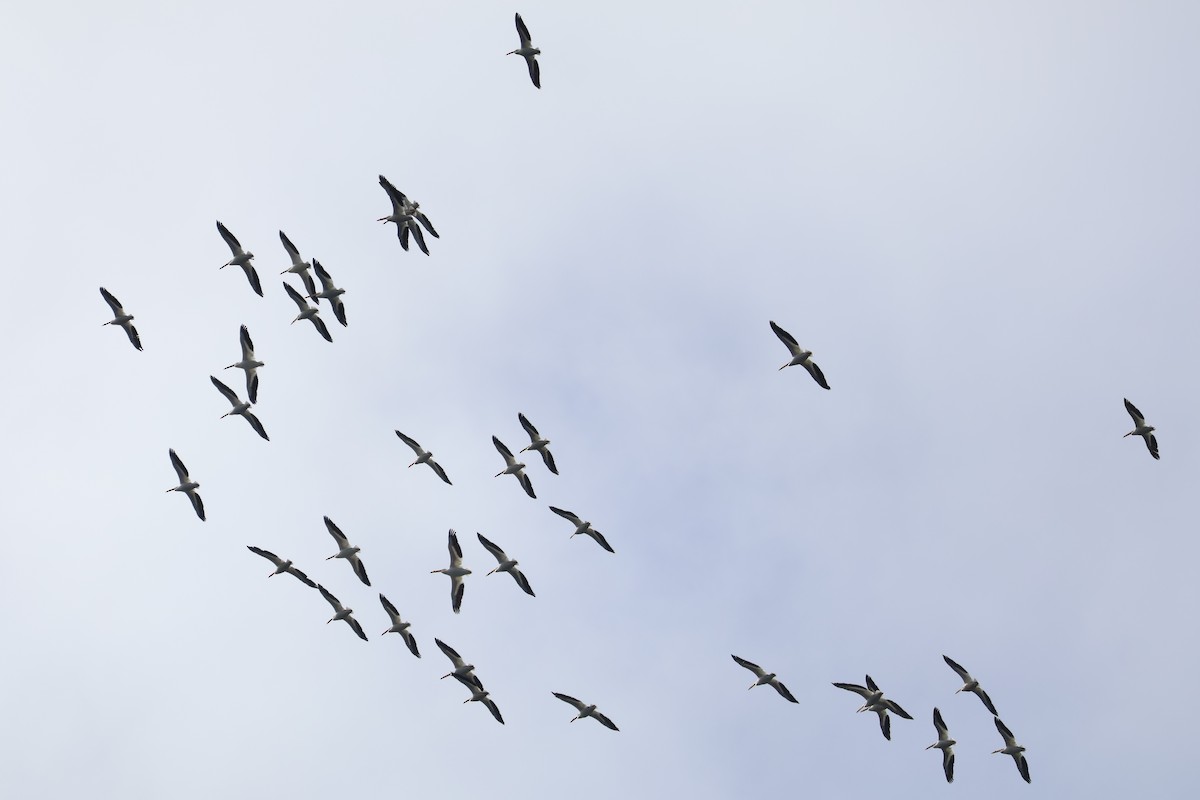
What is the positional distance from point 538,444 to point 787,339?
432 inches

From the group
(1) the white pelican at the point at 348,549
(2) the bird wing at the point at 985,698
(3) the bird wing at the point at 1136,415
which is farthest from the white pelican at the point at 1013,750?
(1) the white pelican at the point at 348,549

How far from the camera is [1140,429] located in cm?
7738

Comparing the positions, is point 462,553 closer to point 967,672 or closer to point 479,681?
point 479,681

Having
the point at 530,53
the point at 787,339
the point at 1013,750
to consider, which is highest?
the point at 530,53

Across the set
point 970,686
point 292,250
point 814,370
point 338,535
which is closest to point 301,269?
point 292,250

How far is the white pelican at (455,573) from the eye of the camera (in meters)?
75.8

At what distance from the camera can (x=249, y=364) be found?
3059 inches

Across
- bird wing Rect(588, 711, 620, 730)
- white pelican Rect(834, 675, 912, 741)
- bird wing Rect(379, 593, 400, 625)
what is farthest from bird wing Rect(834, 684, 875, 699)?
bird wing Rect(379, 593, 400, 625)

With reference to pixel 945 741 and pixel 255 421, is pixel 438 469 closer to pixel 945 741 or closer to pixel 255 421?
pixel 255 421

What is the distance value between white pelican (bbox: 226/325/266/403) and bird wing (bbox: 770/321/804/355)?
20666mm

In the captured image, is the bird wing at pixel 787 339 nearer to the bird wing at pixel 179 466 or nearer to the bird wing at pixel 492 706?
the bird wing at pixel 492 706

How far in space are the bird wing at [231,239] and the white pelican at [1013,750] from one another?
1389 inches

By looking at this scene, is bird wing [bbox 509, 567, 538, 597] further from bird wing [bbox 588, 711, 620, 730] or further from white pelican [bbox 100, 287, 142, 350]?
white pelican [bbox 100, 287, 142, 350]

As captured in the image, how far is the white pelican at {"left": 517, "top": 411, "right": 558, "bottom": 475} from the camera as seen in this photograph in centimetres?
7756
